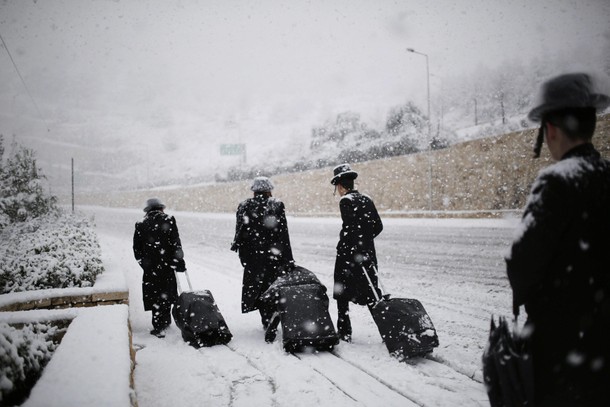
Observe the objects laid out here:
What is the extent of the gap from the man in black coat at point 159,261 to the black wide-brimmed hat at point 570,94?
480 cm

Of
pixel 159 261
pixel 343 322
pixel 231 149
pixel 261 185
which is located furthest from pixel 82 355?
pixel 231 149

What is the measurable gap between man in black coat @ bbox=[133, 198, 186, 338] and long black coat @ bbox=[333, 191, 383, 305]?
2373mm

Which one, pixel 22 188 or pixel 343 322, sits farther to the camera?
pixel 22 188

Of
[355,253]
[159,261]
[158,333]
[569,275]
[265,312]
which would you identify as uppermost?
[569,275]

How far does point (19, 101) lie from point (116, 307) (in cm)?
18933

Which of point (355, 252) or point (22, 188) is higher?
point (22, 188)

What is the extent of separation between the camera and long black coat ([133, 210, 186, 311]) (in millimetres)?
5375

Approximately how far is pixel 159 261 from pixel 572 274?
5.01 meters

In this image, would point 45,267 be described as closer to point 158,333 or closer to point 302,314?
point 158,333

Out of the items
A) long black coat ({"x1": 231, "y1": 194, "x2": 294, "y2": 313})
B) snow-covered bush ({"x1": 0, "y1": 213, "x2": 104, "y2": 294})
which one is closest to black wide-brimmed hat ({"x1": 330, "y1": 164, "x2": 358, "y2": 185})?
long black coat ({"x1": 231, "y1": 194, "x2": 294, "y2": 313})

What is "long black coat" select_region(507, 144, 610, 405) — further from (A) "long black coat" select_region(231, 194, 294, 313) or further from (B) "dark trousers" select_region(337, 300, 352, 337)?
(A) "long black coat" select_region(231, 194, 294, 313)

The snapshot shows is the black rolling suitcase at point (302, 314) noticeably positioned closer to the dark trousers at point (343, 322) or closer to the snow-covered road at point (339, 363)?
the snow-covered road at point (339, 363)

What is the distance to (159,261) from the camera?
541 centimetres

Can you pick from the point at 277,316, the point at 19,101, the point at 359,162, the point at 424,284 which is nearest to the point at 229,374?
the point at 277,316
